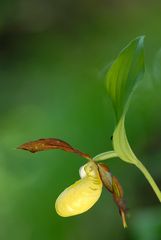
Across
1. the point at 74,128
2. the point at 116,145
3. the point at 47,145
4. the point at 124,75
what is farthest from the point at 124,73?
the point at 74,128

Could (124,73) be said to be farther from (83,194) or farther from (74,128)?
(74,128)

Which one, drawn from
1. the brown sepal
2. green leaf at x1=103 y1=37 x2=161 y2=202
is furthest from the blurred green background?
green leaf at x1=103 y1=37 x2=161 y2=202

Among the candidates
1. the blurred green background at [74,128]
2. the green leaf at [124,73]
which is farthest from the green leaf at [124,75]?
the blurred green background at [74,128]

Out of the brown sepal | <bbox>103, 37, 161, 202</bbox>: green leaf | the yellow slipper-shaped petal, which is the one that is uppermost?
<bbox>103, 37, 161, 202</bbox>: green leaf

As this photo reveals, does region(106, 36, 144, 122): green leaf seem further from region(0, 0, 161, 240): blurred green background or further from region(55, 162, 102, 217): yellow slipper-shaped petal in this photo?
region(0, 0, 161, 240): blurred green background

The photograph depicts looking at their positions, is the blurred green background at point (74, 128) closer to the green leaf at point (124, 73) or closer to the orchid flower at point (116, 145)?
the orchid flower at point (116, 145)

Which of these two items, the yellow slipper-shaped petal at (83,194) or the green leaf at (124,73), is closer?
the green leaf at (124,73)

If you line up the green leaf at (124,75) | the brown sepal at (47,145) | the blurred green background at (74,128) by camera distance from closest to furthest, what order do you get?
the green leaf at (124,75) → the brown sepal at (47,145) → the blurred green background at (74,128)
